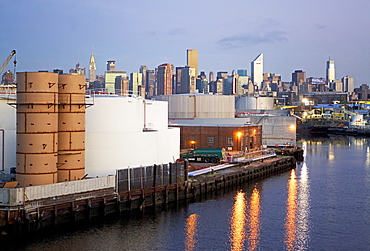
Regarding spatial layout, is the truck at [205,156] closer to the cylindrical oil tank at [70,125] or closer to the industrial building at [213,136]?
the industrial building at [213,136]

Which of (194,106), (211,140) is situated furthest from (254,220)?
(194,106)

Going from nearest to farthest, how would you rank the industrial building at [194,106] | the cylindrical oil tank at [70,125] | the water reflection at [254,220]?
the water reflection at [254,220]
the cylindrical oil tank at [70,125]
the industrial building at [194,106]

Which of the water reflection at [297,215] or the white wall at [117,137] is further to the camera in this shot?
the white wall at [117,137]

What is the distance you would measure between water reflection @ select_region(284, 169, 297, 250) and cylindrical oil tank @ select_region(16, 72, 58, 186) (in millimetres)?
13773

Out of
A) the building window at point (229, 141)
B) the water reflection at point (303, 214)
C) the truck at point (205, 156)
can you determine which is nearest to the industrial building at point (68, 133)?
the water reflection at point (303, 214)

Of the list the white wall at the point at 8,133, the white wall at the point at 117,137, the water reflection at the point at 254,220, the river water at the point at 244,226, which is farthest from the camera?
the white wall at the point at 117,137

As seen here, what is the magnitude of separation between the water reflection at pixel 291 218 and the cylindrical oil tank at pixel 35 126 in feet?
45.2

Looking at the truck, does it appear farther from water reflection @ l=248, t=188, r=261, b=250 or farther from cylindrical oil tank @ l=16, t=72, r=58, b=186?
cylindrical oil tank @ l=16, t=72, r=58, b=186

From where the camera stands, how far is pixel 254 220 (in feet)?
103

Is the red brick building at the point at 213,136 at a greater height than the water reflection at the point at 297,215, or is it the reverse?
the red brick building at the point at 213,136

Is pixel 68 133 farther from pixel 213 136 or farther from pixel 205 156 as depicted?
pixel 213 136

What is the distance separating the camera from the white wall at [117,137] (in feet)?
108

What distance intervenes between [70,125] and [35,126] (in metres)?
2.39

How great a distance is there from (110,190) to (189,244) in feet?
21.4
